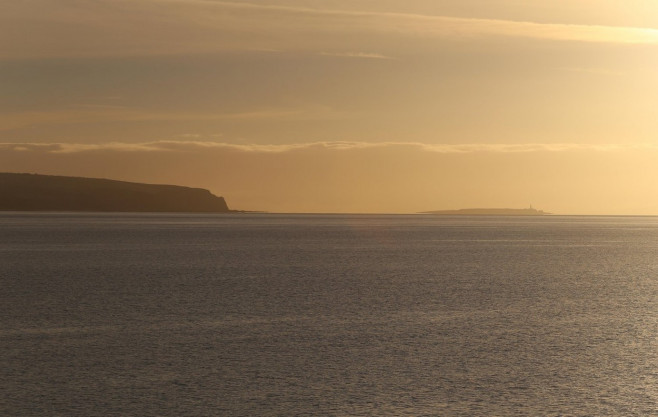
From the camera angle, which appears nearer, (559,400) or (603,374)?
(559,400)

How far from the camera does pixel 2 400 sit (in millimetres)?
9625

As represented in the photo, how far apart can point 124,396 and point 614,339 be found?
28.9 ft

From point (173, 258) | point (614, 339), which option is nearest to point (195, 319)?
point (614, 339)

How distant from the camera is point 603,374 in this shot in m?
11.4

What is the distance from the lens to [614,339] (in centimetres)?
1452

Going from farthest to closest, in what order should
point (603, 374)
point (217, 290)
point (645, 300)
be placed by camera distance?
point (217, 290)
point (645, 300)
point (603, 374)

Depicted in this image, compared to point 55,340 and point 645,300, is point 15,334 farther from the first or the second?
point 645,300

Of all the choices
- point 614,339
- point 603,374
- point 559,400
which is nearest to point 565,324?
point 614,339

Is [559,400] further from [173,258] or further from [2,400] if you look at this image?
[173,258]

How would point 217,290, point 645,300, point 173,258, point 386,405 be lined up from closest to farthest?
point 386,405 < point 645,300 < point 217,290 < point 173,258

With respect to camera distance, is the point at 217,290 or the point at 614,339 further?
the point at 217,290

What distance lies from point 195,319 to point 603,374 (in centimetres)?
858

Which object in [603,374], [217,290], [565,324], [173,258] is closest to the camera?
[603,374]

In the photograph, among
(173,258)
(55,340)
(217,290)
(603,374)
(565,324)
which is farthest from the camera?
(173,258)
